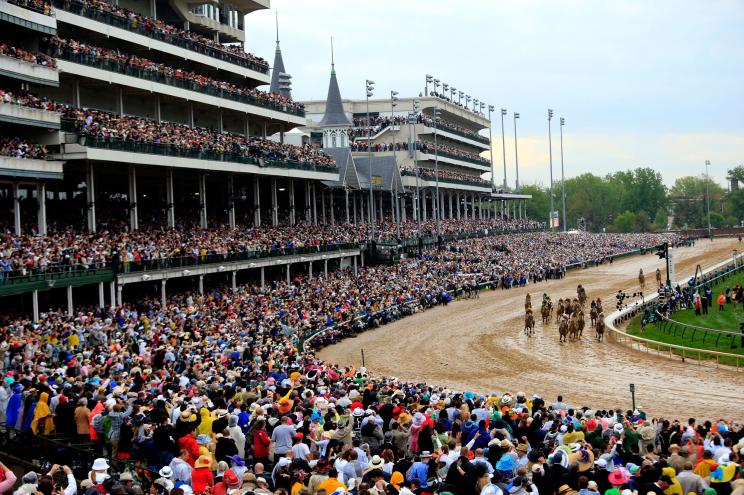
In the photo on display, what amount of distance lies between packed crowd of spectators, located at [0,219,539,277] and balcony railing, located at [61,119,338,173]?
3.29m

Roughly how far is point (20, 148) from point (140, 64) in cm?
959

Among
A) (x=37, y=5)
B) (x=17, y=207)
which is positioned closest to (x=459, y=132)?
(x=37, y=5)

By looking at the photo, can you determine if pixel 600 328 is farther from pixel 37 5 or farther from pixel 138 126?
pixel 37 5

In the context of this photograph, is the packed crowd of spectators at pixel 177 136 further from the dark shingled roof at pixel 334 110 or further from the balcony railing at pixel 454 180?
the dark shingled roof at pixel 334 110

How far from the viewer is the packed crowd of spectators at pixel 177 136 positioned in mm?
35753

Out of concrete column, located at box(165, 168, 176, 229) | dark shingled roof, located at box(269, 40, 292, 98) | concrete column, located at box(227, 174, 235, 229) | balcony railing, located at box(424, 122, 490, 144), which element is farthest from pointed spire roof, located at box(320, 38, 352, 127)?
concrete column, located at box(165, 168, 176, 229)

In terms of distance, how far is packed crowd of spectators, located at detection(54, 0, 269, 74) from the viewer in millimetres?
37938

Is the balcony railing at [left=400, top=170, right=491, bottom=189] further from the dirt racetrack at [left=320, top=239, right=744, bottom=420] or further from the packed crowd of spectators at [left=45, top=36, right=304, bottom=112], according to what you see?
the dirt racetrack at [left=320, top=239, right=744, bottom=420]

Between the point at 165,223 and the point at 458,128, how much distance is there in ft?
200

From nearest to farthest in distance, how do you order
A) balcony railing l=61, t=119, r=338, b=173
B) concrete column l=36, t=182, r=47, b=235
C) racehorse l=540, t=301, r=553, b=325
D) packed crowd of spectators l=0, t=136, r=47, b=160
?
packed crowd of spectators l=0, t=136, r=47, b=160 < concrete column l=36, t=182, r=47, b=235 < balcony railing l=61, t=119, r=338, b=173 < racehorse l=540, t=301, r=553, b=325

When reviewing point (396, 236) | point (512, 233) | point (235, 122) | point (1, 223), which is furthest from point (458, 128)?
point (1, 223)

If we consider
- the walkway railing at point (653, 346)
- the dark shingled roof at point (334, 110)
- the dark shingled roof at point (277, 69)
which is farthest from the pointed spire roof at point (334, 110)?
the walkway railing at point (653, 346)

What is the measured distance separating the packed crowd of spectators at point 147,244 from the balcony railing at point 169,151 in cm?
329

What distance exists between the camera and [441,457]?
11414mm
